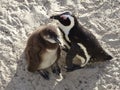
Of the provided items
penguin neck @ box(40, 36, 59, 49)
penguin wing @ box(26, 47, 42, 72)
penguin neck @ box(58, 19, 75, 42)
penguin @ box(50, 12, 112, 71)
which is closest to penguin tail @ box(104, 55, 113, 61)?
penguin @ box(50, 12, 112, 71)

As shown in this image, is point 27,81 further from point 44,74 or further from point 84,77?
point 84,77

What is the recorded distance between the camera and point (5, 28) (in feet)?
15.5

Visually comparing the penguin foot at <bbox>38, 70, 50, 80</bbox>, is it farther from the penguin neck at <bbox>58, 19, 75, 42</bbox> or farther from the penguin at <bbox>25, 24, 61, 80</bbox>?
the penguin neck at <bbox>58, 19, 75, 42</bbox>

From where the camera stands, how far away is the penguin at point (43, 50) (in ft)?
13.8

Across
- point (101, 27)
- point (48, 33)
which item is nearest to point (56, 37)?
point (48, 33)

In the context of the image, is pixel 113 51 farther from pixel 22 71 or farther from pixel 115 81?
pixel 22 71

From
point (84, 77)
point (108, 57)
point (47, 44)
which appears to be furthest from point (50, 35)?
point (108, 57)

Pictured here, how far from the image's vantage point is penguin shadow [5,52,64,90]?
438 centimetres

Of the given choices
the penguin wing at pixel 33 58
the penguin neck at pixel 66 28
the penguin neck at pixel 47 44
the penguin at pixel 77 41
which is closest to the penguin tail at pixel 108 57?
the penguin at pixel 77 41

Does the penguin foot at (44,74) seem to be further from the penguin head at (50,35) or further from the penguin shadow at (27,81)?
the penguin head at (50,35)

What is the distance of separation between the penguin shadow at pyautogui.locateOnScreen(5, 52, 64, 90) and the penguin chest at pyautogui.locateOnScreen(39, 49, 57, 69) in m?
0.11

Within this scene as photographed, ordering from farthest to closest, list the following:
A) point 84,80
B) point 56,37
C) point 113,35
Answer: point 113,35
point 84,80
point 56,37

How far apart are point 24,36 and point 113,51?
83 cm

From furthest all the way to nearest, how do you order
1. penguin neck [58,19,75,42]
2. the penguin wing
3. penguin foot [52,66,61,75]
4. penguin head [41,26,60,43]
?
1. penguin foot [52,66,61,75]
2. penguin neck [58,19,75,42]
3. the penguin wing
4. penguin head [41,26,60,43]
